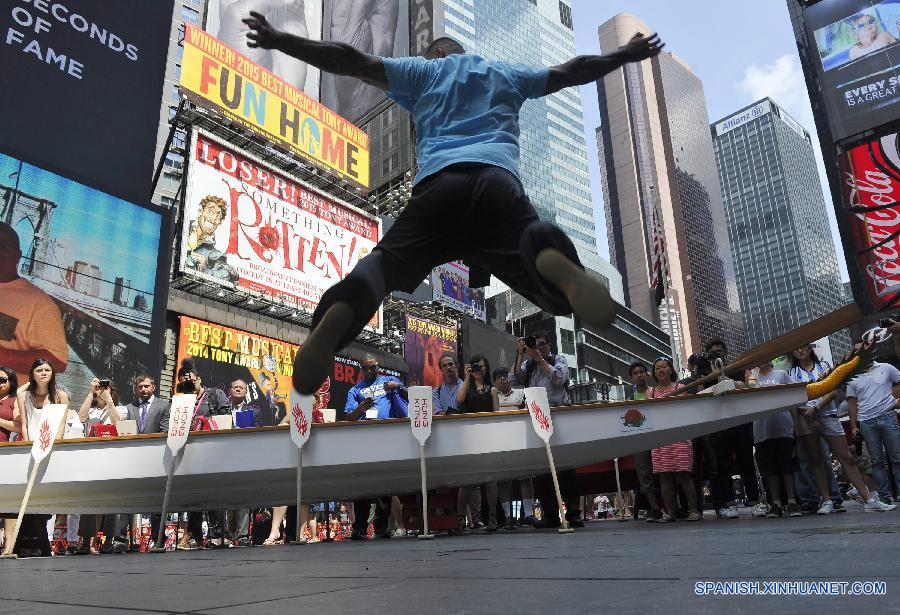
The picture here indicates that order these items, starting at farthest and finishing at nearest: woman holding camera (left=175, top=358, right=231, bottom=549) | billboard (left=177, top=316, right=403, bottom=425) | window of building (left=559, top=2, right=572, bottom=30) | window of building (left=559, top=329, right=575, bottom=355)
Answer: window of building (left=559, top=2, right=572, bottom=30) → window of building (left=559, top=329, right=575, bottom=355) → billboard (left=177, top=316, right=403, bottom=425) → woman holding camera (left=175, top=358, right=231, bottom=549)

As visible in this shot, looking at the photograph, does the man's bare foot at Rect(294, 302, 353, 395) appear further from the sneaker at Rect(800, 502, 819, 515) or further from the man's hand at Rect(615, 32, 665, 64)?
the sneaker at Rect(800, 502, 819, 515)

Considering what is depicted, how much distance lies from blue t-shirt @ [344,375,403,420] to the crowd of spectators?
Result: 14 mm

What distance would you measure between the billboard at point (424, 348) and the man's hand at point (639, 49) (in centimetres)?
2708

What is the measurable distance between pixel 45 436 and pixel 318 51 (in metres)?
4.36

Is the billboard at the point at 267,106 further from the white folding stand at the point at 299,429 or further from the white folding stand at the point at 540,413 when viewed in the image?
the white folding stand at the point at 540,413

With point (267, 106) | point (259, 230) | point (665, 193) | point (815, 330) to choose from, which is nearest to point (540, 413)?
point (815, 330)

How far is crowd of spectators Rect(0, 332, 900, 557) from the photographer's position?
5730mm

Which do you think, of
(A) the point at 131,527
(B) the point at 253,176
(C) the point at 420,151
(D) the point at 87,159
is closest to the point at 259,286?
(B) the point at 253,176

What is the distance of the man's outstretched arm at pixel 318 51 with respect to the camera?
2.88 metres

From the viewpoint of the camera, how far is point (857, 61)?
27516 millimetres

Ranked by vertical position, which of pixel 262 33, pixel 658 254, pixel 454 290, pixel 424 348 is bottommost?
pixel 262 33

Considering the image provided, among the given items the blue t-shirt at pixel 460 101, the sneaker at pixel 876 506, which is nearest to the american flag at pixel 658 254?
the sneaker at pixel 876 506

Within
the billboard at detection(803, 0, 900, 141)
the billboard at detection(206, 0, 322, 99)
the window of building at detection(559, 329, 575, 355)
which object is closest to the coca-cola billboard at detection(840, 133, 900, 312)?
the billboard at detection(803, 0, 900, 141)

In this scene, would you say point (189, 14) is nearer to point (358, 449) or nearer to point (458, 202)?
point (358, 449)
